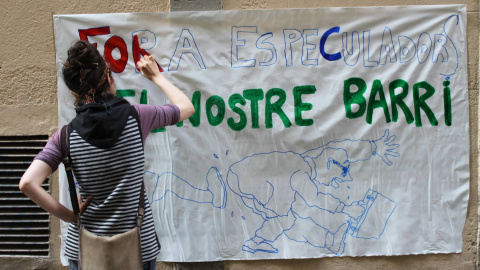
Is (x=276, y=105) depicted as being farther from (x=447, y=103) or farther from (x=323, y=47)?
(x=447, y=103)

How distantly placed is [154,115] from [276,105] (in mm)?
1366

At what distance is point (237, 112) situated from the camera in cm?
340

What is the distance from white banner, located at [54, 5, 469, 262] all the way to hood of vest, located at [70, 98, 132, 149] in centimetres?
130

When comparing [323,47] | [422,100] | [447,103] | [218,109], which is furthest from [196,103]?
[447,103]

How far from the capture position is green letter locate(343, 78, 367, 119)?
3.40 m

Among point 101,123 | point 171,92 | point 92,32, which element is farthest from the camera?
point 92,32

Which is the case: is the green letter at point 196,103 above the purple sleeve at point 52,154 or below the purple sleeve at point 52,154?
above

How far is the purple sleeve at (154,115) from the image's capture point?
2.20 metres

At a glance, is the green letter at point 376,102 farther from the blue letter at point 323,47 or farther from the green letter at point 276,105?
the green letter at point 276,105

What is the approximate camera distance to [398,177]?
3436mm

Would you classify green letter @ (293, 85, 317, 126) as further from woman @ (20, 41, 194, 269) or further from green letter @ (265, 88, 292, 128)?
woman @ (20, 41, 194, 269)

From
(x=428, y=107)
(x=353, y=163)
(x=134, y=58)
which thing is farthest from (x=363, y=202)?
(x=134, y=58)

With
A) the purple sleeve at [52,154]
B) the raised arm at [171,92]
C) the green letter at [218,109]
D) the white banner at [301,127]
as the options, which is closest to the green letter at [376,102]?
the white banner at [301,127]

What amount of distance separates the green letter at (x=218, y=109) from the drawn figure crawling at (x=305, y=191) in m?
0.35
